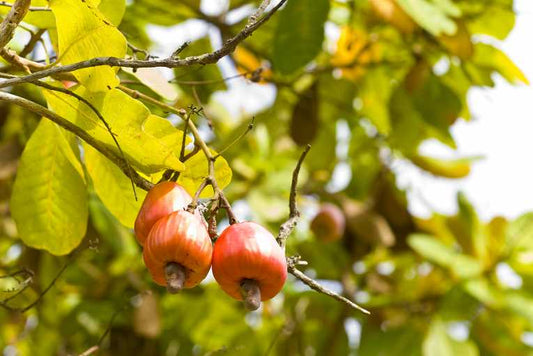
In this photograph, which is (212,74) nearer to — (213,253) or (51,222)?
(51,222)

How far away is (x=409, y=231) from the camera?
2.15 m

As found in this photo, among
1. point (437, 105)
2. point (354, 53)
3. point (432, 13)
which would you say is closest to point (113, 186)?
point (432, 13)

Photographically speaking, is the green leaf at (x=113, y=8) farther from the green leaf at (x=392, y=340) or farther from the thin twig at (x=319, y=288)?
the green leaf at (x=392, y=340)

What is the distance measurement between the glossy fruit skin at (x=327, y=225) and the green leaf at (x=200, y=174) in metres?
1.13

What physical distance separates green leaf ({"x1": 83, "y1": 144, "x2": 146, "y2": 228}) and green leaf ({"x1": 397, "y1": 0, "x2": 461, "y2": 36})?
0.75 meters

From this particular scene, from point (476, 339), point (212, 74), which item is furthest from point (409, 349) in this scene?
point (212, 74)

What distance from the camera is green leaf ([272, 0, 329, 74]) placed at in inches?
58.6

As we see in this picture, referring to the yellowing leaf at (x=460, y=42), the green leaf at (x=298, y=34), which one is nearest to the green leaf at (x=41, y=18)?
the green leaf at (x=298, y=34)

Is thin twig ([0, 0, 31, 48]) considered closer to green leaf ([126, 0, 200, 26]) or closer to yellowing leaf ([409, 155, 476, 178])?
green leaf ([126, 0, 200, 26])

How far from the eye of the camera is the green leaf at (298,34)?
4.88 feet

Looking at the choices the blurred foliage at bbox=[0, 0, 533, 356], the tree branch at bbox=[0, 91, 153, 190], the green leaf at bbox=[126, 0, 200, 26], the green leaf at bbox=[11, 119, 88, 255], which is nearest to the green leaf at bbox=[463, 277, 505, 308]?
the blurred foliage at bbox=[0, 0, 533, 356]

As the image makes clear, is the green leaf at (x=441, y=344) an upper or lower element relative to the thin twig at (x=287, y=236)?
lower

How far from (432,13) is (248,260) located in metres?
0.94

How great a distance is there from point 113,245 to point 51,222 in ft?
2.28
